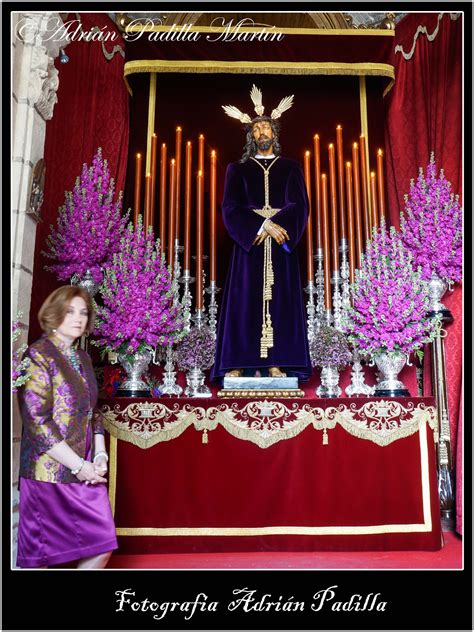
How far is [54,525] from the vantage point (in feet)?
8.99

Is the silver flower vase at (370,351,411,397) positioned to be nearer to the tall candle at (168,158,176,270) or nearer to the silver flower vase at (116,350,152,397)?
the silver flower vase at (116,350,152,397)

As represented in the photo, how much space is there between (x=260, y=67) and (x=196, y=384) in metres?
2.63

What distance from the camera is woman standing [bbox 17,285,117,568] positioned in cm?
273

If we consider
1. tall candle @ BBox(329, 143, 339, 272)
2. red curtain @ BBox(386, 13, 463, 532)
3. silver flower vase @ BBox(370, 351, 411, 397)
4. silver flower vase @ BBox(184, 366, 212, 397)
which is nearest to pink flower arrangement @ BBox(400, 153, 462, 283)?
red curtain @ BBox(386, 13, 463, 532)

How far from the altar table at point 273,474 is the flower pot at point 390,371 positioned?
277 millimetres

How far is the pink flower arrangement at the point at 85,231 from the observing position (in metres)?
4.07

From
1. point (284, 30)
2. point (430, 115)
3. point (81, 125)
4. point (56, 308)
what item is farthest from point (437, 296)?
point (81, 125)

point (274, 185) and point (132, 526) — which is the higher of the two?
point (274, 185)

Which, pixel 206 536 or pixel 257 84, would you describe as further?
pixel 257 84

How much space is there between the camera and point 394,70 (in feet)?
17.1

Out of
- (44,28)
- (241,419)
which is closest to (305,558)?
(241,419)

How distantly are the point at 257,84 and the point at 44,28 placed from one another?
250cm

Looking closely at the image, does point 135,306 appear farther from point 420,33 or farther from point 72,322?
point 420,33

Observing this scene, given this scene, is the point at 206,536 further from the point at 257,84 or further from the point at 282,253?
the point at 257,84
